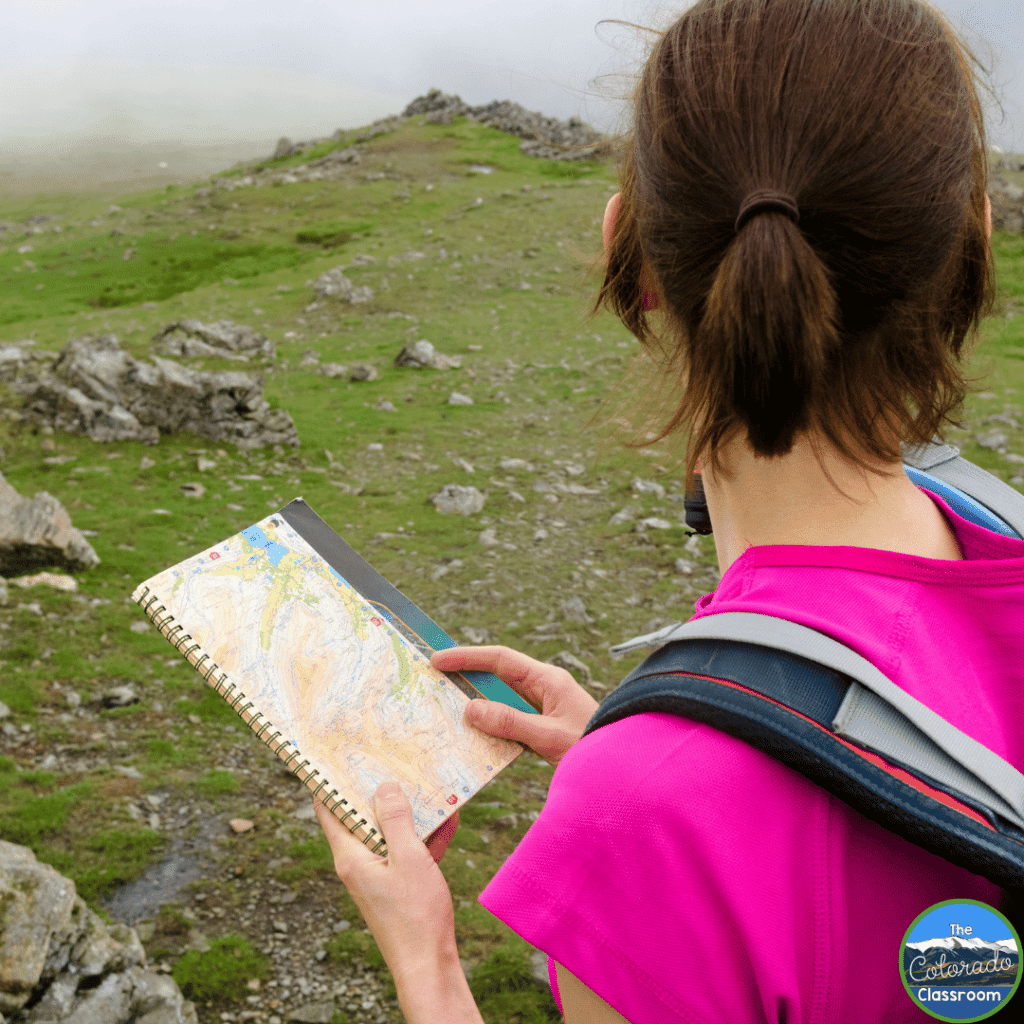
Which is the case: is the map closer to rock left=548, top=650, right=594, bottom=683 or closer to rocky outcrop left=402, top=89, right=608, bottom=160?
rock left=548, top=650, right=594, bottom=683

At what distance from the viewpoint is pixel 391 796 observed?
189 centimetres

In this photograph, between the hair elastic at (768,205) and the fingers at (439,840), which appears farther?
the fingers at (439,840)

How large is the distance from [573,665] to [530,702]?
3.16 meters

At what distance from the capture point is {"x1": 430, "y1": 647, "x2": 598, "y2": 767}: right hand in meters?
2.20

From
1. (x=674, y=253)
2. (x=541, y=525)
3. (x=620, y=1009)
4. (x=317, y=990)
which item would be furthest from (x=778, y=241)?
(x=541, y=525)

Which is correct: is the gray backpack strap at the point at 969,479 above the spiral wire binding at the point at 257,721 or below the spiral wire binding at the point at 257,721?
above

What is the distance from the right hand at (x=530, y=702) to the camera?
2195 mm

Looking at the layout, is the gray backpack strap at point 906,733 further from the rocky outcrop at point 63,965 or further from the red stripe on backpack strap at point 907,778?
the rocky outcrop at point 63,965

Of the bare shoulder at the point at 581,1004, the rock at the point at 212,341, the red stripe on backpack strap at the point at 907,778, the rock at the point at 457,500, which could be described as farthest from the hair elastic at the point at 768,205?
the rock at the point at 212,341

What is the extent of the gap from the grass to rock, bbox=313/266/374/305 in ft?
1.13

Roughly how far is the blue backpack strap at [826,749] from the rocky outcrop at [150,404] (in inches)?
346

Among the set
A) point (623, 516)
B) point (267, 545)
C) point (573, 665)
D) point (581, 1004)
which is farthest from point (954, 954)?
point (623, 516)

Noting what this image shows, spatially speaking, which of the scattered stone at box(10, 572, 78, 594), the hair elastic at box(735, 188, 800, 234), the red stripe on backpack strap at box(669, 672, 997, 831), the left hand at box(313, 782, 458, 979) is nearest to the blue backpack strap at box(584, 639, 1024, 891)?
the red stripe on backpack strap at box(669, 672, 997, 831)

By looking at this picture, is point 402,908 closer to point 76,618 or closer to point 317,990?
point 317,990
